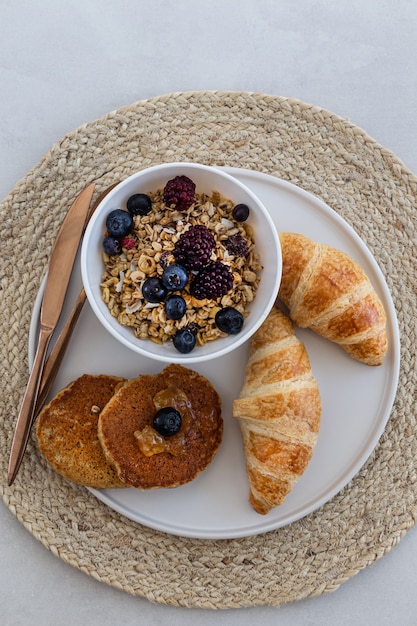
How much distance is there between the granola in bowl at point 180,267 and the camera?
1.65 meters

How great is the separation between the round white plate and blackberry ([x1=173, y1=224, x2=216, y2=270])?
393 millimetres

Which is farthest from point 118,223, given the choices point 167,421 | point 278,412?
point 278,412

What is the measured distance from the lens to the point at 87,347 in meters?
1.94

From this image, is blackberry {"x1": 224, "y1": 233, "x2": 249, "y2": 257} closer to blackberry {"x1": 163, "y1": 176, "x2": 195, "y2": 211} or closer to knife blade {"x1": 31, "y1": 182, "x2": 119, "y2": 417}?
blackberry {"x1": 163, "y1": 176, "x2": 195, "y2": 211}

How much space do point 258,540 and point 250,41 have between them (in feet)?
5.54

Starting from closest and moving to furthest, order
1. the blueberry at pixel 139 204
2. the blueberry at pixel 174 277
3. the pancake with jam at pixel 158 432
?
the blueberry at pixel 174 277, the blueberry at pixel 139 204, the pancake with jam at pixel 158 432

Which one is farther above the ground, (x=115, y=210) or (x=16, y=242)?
(x=115, y=210)

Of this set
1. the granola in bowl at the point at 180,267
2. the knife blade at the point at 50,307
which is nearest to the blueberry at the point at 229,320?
the granola in bowl at the point at 180,267

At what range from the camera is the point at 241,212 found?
1.74 metres

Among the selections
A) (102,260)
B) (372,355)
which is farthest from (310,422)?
(102,260)

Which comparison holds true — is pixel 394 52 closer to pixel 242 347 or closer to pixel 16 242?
pixel 242 347

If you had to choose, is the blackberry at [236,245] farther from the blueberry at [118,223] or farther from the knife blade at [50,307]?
the knife blade at [50,307]

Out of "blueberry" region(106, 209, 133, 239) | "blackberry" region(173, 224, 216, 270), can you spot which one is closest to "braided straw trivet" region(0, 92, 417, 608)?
"blueberry" region(106, 209, 133, 239)

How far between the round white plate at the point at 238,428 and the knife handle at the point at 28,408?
0.09 m
